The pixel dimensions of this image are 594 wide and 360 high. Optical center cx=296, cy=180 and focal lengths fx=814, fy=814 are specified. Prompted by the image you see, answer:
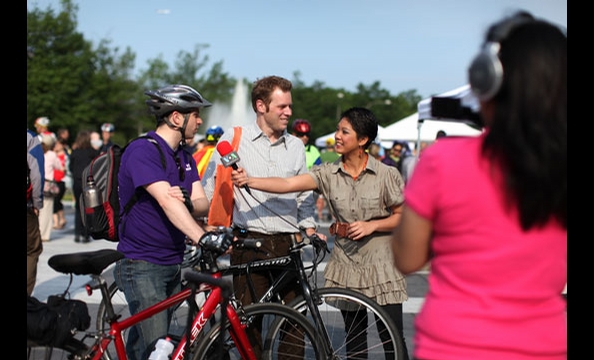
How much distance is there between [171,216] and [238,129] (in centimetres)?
136

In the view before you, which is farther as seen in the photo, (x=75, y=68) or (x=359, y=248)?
(x=75, y=68)

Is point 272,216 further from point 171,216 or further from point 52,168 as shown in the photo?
point 52,168

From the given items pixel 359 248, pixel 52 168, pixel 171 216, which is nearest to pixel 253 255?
pixel 359 248

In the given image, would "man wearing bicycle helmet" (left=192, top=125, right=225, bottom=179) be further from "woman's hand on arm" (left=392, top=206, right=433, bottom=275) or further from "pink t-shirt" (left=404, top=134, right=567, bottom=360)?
"pink t-shirt" (left=404, top=134, right=567, bottom=360)

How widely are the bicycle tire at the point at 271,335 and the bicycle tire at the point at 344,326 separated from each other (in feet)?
0.33

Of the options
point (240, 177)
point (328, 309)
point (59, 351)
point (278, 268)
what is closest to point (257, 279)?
point (278, 268)

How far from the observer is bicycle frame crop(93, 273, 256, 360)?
399cm

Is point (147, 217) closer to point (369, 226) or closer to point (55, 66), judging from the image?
point (369, 226)

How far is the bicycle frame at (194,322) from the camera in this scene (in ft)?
13.1

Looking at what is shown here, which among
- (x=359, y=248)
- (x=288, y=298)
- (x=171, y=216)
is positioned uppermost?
(x=171, y=216)

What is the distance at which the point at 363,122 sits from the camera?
489 centimetres

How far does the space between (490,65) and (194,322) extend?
2.52m
